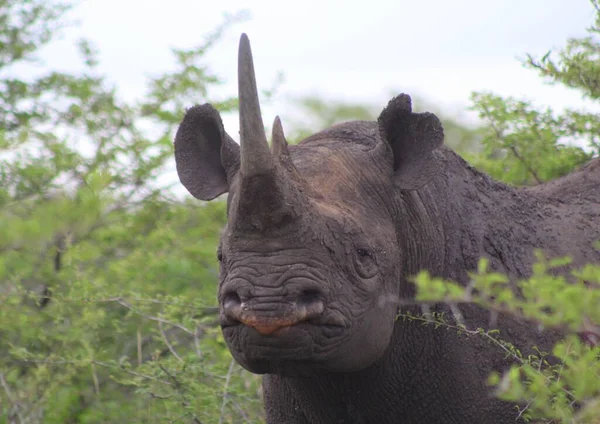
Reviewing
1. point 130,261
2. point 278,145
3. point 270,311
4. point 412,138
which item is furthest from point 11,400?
point 270,311

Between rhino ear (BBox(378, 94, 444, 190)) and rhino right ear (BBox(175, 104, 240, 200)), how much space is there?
69 cm

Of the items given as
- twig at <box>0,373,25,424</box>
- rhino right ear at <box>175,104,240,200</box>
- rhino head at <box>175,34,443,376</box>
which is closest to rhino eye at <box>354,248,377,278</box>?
rhino head at <box>175,34,443,376</box>

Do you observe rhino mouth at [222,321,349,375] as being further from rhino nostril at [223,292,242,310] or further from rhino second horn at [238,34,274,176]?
rhino second horn at [238,34,274,176]

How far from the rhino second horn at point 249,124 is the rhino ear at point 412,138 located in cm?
90

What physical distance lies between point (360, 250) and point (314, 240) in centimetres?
29

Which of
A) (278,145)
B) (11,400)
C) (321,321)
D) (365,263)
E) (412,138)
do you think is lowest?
(11,400)

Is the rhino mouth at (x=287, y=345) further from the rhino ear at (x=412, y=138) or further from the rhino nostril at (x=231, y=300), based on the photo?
the rhino ear at (x=412, y=138)

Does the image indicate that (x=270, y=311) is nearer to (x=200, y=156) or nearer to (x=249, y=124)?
(x=249, y=124)

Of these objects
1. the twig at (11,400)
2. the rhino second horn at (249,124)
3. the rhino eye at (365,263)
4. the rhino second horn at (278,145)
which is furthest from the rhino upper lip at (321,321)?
the twig at (11,400)

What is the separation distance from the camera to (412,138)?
4.53m

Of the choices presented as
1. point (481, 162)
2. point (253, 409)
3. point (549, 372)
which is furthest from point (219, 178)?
point (481, 162)

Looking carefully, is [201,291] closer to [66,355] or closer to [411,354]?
[66,355]

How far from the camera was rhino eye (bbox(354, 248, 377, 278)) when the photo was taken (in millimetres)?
3992

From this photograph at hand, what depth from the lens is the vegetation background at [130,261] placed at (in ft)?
19.9
